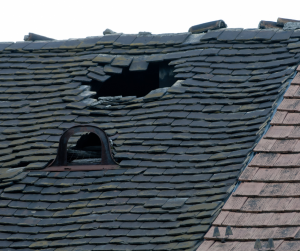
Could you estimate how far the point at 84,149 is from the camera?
8477 mm

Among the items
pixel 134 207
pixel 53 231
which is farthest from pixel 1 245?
pixel 134 207

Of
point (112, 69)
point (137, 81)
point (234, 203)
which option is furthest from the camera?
point (137, 81)

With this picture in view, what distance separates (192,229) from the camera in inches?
247

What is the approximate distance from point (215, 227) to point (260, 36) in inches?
178

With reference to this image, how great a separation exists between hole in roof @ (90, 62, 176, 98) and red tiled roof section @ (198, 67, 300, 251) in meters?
3.60

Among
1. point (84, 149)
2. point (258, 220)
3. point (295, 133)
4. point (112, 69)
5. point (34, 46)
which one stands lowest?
point (258, 220)

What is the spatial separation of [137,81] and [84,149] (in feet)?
Answer: 9.08

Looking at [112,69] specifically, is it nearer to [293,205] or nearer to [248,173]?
[248,173]

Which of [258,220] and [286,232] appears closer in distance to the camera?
[286,232]

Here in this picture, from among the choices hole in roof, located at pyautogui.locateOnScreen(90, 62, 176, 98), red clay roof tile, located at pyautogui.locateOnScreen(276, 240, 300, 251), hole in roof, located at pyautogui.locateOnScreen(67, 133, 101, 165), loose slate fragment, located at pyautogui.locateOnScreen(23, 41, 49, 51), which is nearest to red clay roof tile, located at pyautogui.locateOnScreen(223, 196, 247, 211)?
red clay roof tile, located at pyautogui.locateOnScreen(276, 240, 300, 251)

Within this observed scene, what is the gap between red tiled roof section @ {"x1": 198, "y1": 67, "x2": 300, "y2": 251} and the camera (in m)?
5.61

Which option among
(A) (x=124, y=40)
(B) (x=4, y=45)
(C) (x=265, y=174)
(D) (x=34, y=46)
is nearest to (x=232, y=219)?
(C) (x=265, y=174)

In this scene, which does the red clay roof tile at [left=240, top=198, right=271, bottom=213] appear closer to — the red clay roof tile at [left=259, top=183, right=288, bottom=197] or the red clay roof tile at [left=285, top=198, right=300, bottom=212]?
the red clay roof tile at [left=259, top=183, right=288, bottom=197]

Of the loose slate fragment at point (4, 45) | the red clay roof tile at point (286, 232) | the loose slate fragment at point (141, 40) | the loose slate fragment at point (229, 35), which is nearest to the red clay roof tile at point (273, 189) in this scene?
the red clay roof tile at point (286, 232)
